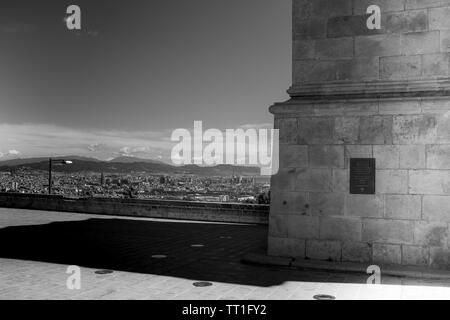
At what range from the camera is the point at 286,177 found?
9000mm

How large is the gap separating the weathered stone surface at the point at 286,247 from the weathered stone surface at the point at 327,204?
0.76m

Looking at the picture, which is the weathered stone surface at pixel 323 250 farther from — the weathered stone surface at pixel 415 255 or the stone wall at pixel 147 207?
the stone wall at pixel 147 207

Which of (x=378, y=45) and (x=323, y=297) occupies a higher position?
(x=378, y=45)

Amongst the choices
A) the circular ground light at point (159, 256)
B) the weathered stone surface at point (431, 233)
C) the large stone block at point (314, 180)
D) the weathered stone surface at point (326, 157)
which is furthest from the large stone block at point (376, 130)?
the circular ground light at point (159, 256)

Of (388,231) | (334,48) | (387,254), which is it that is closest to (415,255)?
(387,254)

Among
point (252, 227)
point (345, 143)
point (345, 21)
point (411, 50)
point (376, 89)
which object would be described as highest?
point (345, 21)

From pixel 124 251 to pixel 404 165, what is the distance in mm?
6750

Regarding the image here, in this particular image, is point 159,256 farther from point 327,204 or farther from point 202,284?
point 327,204

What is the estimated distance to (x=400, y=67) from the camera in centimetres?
842

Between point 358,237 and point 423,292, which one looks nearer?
point 423,292

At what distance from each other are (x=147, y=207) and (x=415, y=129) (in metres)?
13.6
